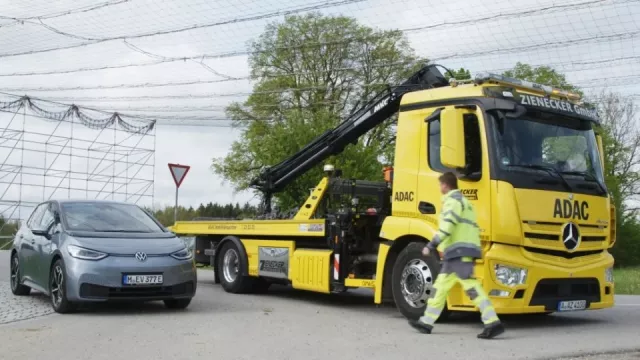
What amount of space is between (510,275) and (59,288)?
18.7 ft

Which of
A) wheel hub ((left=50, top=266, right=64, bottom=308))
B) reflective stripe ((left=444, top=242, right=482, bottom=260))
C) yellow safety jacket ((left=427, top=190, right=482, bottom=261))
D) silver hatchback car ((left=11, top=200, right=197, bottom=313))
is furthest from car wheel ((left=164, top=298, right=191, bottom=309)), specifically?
reflective stripe ((left=444, top=242, right=482, bottom=260))

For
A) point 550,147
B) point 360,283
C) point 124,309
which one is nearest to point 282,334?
point 360,283

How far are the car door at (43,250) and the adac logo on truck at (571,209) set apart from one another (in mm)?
6612

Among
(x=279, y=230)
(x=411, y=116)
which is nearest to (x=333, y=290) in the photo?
(x=279, y=230)

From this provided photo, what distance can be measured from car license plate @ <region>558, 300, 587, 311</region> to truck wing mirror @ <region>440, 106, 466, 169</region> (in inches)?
80.8

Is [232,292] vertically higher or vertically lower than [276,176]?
lower

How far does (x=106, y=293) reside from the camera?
995cm

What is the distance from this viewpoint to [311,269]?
39.4 ft

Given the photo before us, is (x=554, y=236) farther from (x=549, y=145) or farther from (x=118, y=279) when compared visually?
(x=118, y=279)

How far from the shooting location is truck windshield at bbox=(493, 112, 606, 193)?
31.0 ft

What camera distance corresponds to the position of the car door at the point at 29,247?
11492 mm

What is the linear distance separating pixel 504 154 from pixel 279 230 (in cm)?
469

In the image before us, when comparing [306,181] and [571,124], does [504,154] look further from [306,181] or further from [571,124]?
[306,181]

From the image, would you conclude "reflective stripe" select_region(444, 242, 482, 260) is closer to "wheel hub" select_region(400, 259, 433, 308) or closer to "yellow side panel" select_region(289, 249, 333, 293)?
"wheel hub" select_region(400, 259, 433, 308)
